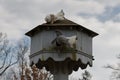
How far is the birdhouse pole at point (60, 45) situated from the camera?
6.00 m

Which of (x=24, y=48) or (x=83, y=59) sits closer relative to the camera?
(x=83, y=59)

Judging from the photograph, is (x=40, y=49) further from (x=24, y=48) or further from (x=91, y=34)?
(x=24, y=48)

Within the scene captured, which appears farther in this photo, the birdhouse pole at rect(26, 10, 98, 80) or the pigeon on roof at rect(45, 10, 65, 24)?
the pigeon on roof at rect(45, 10, 65, 24)

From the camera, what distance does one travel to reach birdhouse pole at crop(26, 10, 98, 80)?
19.7 ft

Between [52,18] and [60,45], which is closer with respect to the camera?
[60,45]

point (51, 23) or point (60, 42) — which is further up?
point (51, 23)

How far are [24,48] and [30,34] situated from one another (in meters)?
21.5

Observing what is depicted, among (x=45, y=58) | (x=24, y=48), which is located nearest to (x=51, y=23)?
(x=45, y=58)

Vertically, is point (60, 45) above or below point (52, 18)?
below

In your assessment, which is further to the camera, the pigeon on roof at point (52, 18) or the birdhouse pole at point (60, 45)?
the pigeon on roof at point (52, 18)

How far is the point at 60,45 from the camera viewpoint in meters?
5.95

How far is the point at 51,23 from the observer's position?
618cm

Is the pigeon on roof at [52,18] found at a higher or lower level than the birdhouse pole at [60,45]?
higher

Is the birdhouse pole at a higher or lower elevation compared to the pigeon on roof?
lower
